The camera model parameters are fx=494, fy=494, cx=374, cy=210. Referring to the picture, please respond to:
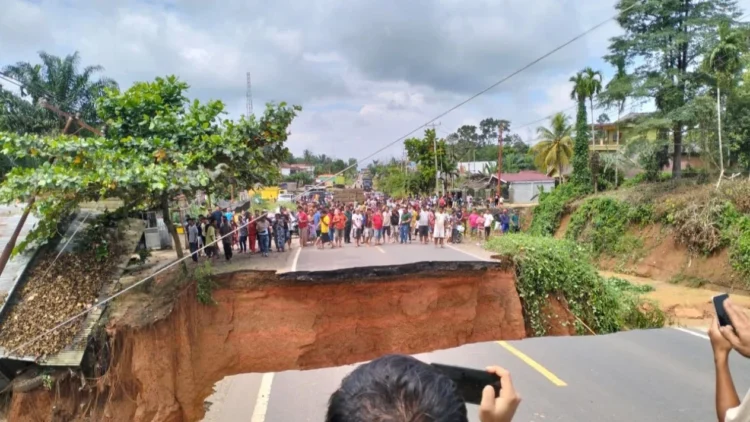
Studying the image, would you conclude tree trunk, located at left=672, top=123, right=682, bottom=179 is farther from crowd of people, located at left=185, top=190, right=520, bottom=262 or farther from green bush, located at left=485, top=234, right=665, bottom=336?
green bush, located at left=485, top=234, right=665, bottom=336

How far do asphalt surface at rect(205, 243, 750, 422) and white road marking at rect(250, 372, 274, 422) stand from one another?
18 mm

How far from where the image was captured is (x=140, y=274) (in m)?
8.31

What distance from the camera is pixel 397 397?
3.72ft

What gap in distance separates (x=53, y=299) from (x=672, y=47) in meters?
24.4

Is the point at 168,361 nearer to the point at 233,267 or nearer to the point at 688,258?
the point at 233,267

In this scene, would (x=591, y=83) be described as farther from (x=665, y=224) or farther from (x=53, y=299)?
(x=53, y=299)

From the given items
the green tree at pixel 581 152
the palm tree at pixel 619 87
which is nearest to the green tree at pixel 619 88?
the palm tree at pixel 619 87

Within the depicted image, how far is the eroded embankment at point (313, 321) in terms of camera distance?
25.6ft

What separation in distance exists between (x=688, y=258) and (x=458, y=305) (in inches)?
553

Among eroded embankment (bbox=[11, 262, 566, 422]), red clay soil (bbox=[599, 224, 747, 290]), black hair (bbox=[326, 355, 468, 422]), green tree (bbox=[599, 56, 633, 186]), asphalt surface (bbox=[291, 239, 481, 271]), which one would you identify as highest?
green tree (bbox=[599, 56, 633, 186])

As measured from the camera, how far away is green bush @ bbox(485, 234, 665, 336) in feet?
31.6

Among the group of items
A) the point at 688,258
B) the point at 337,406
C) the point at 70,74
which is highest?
the point at 70,74

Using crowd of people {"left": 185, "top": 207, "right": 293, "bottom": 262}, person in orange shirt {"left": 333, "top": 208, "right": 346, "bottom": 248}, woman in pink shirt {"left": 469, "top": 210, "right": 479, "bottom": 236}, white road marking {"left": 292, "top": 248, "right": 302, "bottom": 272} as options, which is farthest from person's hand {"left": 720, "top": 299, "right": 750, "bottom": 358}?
woman in pink shirt {"left": 469, "top": 210, "right": 479, "bottom": 236}

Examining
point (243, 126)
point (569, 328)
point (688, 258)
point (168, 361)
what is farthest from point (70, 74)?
point (688, 258)
